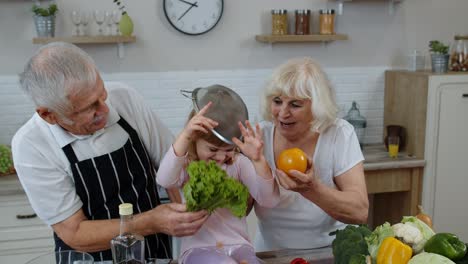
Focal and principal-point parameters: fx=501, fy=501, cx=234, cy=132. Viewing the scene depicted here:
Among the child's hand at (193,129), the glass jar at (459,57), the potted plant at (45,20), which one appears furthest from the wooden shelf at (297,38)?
the child's hand at (193,129)

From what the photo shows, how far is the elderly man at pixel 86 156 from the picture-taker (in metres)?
1.51

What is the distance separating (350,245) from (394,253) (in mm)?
157

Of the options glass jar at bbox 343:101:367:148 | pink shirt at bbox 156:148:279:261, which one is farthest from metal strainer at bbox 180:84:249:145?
glass jar at bbox 343:101:367:148

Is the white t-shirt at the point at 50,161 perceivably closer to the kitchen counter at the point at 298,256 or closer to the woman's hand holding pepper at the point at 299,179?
the kitchen counter at the point at 298,256

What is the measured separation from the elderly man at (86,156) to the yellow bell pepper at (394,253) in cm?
56

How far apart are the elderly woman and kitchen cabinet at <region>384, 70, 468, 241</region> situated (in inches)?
67.9

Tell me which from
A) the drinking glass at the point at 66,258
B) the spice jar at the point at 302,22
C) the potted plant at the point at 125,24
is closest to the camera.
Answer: the drinking glass at the point at 66,258

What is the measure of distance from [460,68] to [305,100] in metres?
2.21

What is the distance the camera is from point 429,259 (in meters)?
1.09

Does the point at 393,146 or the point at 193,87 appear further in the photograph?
the point at 193,87

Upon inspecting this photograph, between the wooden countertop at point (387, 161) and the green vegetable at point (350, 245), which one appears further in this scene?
the wooden countertop at point (387, 161)

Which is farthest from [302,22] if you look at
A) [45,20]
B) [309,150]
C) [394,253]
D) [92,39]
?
[394,253]

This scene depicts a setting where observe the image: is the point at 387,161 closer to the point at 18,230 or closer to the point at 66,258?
the point at 18,230

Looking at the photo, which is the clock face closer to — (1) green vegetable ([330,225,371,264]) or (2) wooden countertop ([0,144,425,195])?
(2) wooden countertop ([0,144,425,195])
